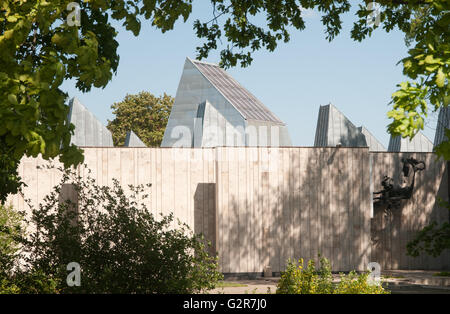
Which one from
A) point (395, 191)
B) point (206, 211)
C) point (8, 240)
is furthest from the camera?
point (395, 191)

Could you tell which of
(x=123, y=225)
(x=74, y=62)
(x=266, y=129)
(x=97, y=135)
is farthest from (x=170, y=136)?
(x=74, y=62)

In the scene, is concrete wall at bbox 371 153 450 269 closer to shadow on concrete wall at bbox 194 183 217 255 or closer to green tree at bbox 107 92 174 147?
shadow on concrete wall at bbox 194 183 217 255

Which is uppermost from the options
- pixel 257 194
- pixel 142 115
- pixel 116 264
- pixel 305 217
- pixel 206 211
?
pixel 142 115

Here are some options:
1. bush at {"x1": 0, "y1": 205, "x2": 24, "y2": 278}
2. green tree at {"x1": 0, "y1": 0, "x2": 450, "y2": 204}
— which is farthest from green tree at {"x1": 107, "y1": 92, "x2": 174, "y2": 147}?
green tree at {"x1": 0, "y1": 0, "x2": 450, "y2": 204}

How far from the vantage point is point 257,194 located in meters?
11.6

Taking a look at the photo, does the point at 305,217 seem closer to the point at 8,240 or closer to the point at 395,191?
the point at 395,191

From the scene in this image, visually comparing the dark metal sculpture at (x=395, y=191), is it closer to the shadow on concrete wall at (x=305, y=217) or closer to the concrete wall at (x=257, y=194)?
the concrete wall at (x=257, y=194)

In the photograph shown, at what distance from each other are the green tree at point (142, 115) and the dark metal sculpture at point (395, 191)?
19.8 meters

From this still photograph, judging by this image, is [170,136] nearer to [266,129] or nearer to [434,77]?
[266,129]

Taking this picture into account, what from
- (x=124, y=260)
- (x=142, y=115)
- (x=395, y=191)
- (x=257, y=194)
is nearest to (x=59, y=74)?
(x=124, y=260)

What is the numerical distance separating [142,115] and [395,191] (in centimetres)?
2161
